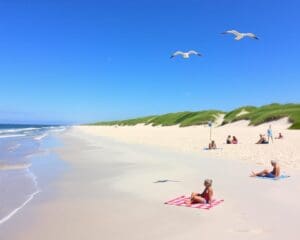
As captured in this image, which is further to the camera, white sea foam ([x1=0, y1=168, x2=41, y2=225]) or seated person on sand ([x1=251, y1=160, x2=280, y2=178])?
seated person on sand ([x1=251, y1=160, x2=280, y2=178])

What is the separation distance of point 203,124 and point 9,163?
4728 centimetres

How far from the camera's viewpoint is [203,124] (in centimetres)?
6569

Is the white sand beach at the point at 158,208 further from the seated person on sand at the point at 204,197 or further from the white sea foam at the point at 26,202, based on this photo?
the seated person on sand at the point at 204,197

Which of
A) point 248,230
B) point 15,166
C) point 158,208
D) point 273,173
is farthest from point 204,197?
point 15,166

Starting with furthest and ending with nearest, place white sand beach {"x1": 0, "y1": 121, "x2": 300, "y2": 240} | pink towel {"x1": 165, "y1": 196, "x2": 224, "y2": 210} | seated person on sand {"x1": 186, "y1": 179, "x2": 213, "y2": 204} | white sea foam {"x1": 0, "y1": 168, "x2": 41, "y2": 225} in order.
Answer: seated person on sand {"x1": 186, "y1": 179, "x2": 213, "y2": 204}, pink towel {"x1": 165, "y1": 196, "x2": 224, "y2": 210}, white sea foam {"x1": 0, "y1": 168, "x2": 41, "y2": 225}, white sand beach {"x1": 0, "y1": 121, "x2": 300, "y2": 240}

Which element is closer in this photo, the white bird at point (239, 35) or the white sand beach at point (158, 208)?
the white sand beach at point (158, 208)

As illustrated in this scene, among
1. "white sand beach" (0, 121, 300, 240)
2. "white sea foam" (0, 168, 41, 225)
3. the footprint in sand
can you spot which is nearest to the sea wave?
"white sea foam" (0, 168, 41, 225)

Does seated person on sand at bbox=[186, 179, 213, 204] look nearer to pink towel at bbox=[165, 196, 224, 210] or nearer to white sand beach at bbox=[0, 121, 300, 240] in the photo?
pink towel at bbox=[165, 196, 224, 210]

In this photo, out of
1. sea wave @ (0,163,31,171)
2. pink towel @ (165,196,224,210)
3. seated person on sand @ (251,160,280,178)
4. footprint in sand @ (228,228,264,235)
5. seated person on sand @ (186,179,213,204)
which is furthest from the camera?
sea wave @ (0,163,31,171)

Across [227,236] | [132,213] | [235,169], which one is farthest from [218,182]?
[227,236]

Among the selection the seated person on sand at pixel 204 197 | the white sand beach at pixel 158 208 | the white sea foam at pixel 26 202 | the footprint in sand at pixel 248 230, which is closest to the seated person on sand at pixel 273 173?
the white sand beach at pixel 158 208

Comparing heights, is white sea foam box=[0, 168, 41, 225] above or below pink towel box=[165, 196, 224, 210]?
below

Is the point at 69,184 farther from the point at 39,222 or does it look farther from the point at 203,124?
the point at 203,124

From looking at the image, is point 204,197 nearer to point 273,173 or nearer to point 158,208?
point 158,208
